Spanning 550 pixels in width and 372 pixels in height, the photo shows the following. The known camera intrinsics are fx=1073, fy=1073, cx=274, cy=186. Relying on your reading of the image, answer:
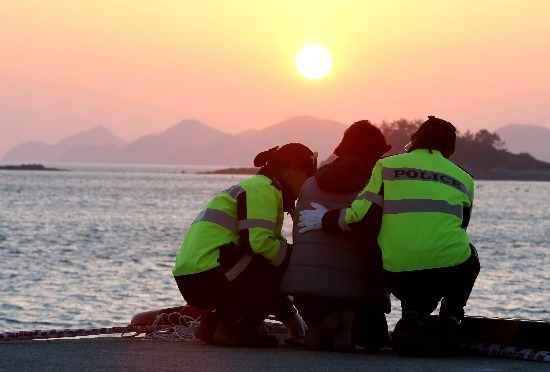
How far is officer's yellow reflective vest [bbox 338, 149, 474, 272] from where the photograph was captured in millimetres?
7214

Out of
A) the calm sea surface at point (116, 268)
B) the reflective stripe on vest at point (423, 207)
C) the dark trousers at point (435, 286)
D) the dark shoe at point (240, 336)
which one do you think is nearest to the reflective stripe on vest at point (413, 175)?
the reflective stripe on vest at point (423, 207)

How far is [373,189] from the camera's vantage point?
7344mm

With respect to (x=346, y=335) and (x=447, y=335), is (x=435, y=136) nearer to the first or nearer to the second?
(x=447, y=335)

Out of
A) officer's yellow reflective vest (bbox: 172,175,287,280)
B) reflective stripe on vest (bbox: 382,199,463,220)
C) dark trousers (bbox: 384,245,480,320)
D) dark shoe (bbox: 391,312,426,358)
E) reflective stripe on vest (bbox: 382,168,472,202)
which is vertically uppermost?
reflective stripe on vest (bbox: 382,168,472,202)

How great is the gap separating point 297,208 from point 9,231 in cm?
4472

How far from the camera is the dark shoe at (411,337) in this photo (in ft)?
23.6

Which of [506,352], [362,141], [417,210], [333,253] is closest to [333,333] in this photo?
[333,253]

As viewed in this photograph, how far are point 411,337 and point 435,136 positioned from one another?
1409 millimetres

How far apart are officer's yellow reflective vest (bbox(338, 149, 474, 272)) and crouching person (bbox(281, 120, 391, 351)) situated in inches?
10.6

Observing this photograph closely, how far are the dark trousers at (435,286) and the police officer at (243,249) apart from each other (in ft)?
3.12

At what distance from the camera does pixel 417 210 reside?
727 centimetres

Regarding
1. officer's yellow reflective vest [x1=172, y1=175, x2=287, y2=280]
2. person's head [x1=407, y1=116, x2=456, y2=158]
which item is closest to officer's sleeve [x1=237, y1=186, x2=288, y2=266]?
officer's yellow reflective vest [x1=172, y1=175, x2=287, y2=280]

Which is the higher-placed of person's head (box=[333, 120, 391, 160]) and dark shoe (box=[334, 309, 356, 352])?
person's head (box=[333, 120, 391, 160])

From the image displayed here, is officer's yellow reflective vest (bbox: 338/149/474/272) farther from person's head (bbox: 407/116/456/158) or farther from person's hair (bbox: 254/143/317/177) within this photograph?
person's hair (bbox: 254/143/317/177)
